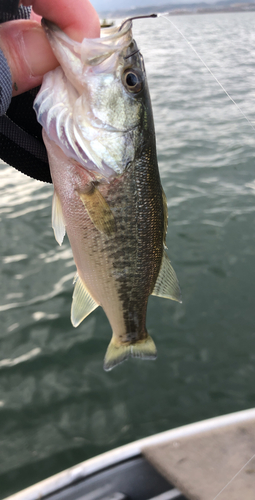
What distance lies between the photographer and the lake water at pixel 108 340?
361cm

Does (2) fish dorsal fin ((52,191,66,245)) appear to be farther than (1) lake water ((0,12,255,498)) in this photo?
No

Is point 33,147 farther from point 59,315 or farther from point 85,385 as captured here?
point 59,315

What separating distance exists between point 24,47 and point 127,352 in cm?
177

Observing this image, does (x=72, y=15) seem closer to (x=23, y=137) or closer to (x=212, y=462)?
(x=23, y=137)

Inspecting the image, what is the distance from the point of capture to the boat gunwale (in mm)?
2301

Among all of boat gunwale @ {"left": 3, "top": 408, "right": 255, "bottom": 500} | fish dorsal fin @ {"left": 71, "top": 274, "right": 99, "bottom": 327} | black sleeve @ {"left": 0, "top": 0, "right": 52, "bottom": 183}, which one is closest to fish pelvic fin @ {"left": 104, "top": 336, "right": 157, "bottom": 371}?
fish dorsal fin @ {"left": 71, "top": 274, "right": 99, "bottom": 327}

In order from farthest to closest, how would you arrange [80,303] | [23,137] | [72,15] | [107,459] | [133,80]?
[107,459], [80,303], [23,137], [133,80], [72,15]

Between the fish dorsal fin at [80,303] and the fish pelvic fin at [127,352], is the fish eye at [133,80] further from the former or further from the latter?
the fish pelvic fin at [127,352]

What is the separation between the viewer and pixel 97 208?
160 cm

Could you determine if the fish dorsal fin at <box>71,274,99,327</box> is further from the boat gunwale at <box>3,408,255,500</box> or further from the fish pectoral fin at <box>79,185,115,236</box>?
the boat gunwale at <box>3,408,255,500</box>

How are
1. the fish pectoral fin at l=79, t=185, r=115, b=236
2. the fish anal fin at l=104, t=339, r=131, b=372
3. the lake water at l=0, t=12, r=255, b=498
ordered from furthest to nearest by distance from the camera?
the lake water at l=0, t=12, r=255, b=498 < the fish anal fin at l=104, t=339, r=131, b=372 < the fish pectoral fin at l=79, t=185, r=115, b=236

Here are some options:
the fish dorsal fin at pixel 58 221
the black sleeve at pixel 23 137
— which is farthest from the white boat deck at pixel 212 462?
the black sleeve at pixel 23 137

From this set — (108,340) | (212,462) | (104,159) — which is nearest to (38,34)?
(104,159)

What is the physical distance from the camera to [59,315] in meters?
4.85
